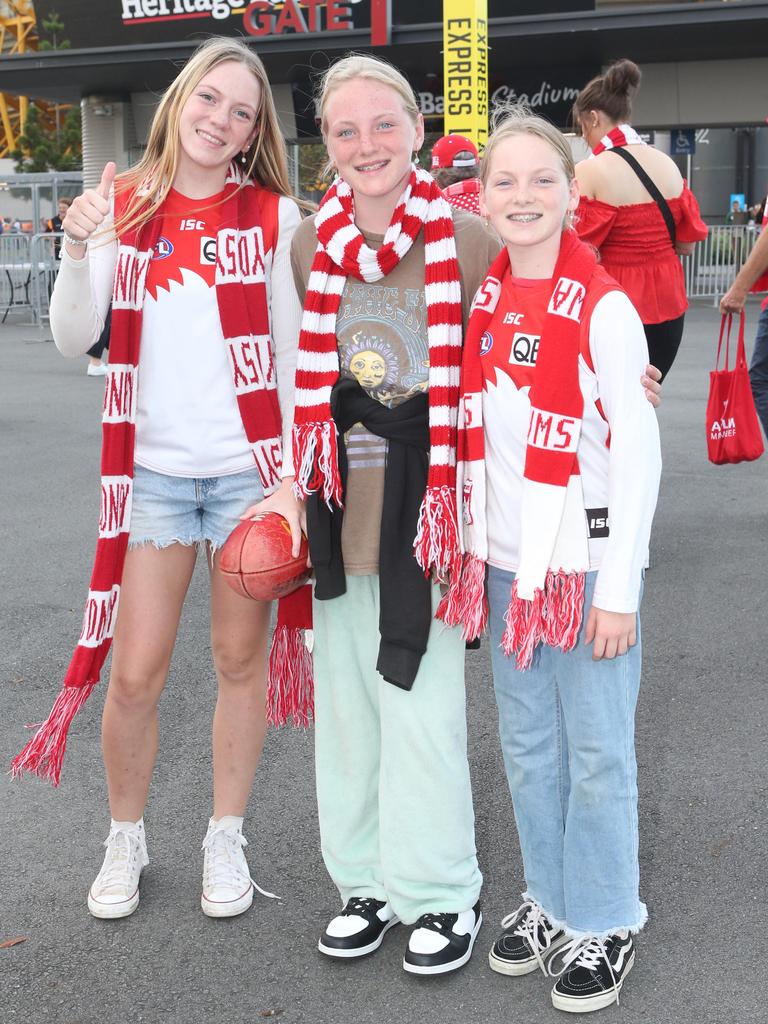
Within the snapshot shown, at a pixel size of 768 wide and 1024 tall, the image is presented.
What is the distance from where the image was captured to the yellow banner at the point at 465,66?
39.3 feet

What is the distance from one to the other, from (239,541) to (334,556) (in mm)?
232

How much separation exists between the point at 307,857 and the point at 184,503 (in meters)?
1.08

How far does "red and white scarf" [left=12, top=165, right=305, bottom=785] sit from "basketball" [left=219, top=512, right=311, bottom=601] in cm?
20

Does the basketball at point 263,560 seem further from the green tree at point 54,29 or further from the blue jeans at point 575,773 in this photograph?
the green tree at point 54,29

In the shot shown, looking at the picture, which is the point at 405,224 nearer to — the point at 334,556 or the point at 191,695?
the point at 334,556

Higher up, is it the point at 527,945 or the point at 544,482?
the point at 544,482

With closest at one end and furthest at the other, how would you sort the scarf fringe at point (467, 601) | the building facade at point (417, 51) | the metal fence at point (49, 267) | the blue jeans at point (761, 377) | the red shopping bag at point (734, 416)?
the scarf fringe at point (467, 601), the red shopping bag at point (734, 416), the blue jeans at point (761, 377), the building facade at point (417, 51), the metal fence at point (49, 267)

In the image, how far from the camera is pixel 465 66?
1194cm

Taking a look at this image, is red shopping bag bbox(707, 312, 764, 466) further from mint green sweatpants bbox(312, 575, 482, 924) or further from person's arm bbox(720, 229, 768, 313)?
mint green sweatpants bbox(312, 575, 482, 924)

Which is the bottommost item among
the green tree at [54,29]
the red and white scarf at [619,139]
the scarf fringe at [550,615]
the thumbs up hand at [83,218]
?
the scarf fringe at [550,615]

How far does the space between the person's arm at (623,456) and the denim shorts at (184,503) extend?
3.17ft

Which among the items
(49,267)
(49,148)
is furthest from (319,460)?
(49,148)

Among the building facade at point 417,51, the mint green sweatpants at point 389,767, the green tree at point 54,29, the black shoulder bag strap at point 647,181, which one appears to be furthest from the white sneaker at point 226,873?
the green tree at point 54,29

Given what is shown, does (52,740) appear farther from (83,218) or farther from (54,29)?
(54,29)
